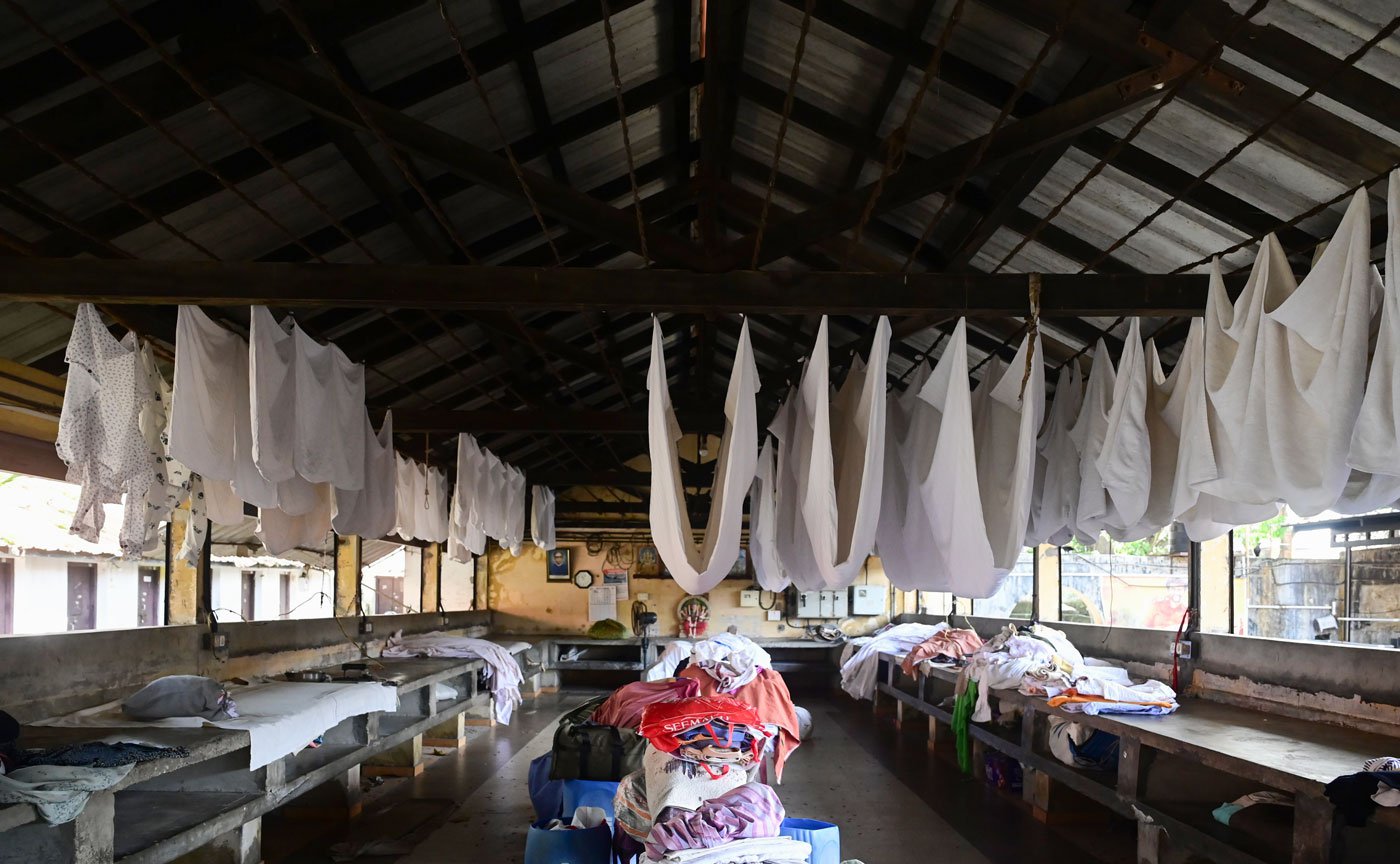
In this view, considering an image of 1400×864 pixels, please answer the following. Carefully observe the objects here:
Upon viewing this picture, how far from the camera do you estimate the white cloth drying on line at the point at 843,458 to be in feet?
12.4

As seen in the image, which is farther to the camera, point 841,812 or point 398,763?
point 398,763

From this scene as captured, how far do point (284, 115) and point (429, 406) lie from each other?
499 cm

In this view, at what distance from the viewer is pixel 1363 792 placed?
126 inches

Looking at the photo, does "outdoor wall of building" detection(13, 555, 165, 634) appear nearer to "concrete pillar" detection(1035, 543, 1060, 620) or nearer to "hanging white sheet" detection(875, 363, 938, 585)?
"hanging white sheet" detection(875, 363, 938, 585)

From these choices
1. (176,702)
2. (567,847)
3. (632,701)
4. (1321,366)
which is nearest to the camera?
(1321,366)

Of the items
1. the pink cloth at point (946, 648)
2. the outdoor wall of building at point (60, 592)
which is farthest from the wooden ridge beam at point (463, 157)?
the outdoor wall of building at point (60, 592)

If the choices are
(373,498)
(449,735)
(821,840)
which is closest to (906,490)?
(821,840)

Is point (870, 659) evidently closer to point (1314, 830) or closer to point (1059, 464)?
point (1059, 464)

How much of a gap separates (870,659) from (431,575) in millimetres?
6244

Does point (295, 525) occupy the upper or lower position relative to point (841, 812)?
upper

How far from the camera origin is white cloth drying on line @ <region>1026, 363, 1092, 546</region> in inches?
176

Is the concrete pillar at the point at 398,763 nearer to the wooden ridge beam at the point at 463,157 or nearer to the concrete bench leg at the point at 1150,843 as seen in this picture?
the wooden ridge beam at the point at 463,157

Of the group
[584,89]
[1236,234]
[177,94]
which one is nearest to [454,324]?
[584,89]

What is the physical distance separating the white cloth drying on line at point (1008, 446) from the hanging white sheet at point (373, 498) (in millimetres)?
3815
